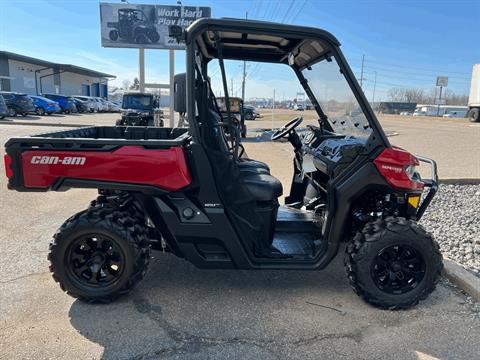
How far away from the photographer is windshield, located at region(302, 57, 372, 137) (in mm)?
3131

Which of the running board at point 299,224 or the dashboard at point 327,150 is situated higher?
the dashboard at point 327,150

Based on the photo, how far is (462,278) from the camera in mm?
3422

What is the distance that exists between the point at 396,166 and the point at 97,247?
2.44 meters

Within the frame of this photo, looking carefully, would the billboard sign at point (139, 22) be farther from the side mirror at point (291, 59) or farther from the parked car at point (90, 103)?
the side mirror at point (291, 59)

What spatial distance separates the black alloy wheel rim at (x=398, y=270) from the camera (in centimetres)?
304

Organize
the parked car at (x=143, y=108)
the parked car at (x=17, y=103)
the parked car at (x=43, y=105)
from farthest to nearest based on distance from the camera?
the parked car at (x=43, y=105), the parked car at (x=17, y=103), the parked car at (x=143, y=108)

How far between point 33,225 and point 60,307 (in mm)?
2214

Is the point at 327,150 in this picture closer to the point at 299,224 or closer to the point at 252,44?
the point at 299,224

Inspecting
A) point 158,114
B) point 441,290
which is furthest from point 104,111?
point 441,290

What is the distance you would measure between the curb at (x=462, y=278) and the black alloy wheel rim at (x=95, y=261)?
2.96m

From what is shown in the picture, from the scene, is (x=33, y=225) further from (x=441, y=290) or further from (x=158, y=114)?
(x=158, y=114)

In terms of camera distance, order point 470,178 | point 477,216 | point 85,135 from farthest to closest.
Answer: point 470,178, point 477,216, point 85,135

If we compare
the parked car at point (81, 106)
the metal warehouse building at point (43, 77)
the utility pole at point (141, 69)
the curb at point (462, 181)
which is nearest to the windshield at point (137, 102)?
the utility pole at point (141, 69)

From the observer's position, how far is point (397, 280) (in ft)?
10.2
